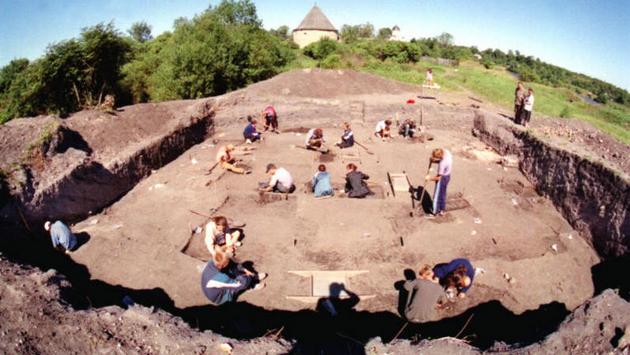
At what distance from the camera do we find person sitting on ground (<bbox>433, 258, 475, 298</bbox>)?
5.92 metres

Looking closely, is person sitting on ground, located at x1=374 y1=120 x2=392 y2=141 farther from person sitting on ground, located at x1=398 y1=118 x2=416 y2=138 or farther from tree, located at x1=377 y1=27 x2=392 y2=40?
tree, located at x1=377 y1=27 x2=392 y2=40

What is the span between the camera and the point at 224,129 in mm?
15578

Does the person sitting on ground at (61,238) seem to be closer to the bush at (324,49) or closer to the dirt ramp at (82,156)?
the dirt ramp at (82,156)

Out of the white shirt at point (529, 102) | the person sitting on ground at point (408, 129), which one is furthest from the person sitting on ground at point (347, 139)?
the white shirt at point (529, 102)

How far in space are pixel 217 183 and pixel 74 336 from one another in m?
6.02

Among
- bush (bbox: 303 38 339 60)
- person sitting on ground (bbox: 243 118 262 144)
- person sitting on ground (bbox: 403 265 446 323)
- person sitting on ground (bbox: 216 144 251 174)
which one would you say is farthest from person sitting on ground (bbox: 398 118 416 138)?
bush (bbox: 303 38 339 60)

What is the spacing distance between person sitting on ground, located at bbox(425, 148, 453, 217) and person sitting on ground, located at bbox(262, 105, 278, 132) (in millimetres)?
8138

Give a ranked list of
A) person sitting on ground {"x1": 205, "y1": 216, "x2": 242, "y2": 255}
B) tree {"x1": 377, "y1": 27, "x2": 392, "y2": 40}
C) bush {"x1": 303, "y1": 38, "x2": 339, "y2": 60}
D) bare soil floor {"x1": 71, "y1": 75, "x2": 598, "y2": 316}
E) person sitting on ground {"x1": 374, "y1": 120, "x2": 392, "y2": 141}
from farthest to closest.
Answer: tree {"x1": 377, "y1": 27, "x2": 392, "y2": 40}, bush {"x1": 303, "y1": 38, "x2": 339, "y2": 60}, person sitting on ground {"x1": 374, "y1": 120, "x2": 392, "y2": 141}, person sitting on ground {"x1": 205, "y1": 216, "x2": 242, "y2": 255}, bare soil floor {"x1": 71, "y1": 75, "x2": 598, "y2": 316}

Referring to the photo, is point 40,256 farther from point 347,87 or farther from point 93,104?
point 347,87

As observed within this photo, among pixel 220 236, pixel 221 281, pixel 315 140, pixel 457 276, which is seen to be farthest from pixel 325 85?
pixel 221 281

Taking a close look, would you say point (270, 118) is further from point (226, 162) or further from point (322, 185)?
point (322, 185)

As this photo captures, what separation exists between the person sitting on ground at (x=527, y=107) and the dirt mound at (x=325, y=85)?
8048 millimetres

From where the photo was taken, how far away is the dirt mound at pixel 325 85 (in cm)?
1795

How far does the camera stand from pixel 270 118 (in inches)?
596
